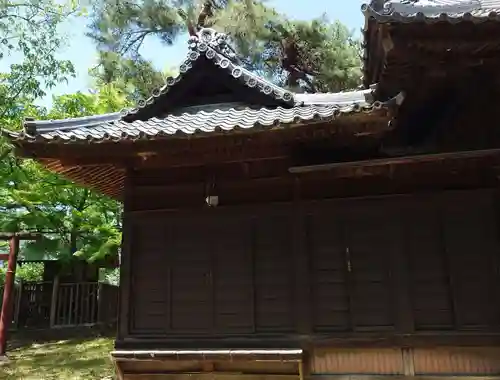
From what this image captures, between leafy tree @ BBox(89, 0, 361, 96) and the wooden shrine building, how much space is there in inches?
486

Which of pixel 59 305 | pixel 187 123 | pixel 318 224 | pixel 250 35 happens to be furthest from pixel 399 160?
pixel 59 305

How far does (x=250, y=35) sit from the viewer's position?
18.1 m

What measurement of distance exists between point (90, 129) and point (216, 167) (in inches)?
71.0

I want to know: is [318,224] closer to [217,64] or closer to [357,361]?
[357,361]

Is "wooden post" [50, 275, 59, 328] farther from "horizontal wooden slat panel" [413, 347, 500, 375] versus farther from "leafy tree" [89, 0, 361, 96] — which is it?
"horizontal wooden slat panel" [413, 347, 500, 375]

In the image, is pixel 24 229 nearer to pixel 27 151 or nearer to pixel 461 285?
pixel 27 151

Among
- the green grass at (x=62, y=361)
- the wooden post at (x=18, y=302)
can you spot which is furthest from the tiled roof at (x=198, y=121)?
the wooden post at (x=18, y=302)

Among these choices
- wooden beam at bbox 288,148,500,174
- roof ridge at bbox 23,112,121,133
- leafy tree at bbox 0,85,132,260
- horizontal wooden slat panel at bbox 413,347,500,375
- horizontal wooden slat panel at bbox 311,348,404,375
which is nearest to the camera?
wooden beam at bbox 288,148,500,174

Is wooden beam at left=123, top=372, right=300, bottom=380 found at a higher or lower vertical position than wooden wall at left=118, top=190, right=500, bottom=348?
lower

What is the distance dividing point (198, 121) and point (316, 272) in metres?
2.53

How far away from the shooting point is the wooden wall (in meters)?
5.57

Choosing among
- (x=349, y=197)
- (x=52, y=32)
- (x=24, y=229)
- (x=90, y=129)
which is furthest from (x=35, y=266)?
(x=349, y=197)

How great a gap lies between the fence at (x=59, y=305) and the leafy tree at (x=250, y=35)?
794cm

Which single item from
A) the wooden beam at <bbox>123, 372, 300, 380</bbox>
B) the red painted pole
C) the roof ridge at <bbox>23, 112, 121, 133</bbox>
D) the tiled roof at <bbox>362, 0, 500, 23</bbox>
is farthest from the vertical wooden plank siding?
the red painted pole
